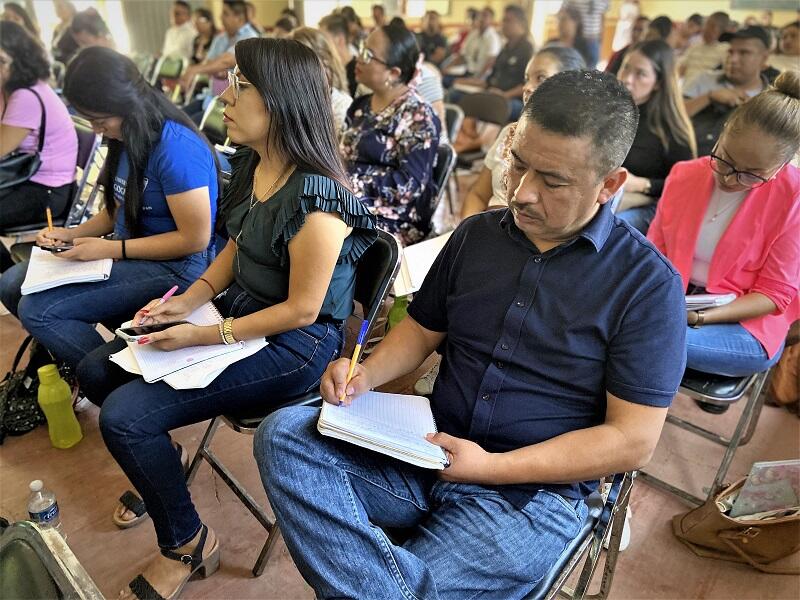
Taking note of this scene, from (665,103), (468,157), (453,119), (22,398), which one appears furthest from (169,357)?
(468,157)

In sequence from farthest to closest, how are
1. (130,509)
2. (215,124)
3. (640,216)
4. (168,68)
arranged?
1. (168,68)
2. (215,124)
3. (640,216)
4. (130,509)

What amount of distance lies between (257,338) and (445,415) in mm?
520

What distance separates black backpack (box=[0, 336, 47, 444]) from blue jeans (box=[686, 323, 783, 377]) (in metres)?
2.18

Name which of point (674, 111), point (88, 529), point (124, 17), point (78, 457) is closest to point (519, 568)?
point (88, 529)

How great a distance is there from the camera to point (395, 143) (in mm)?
2393

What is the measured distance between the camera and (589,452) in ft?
3.34

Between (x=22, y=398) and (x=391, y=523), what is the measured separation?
5.49 feet

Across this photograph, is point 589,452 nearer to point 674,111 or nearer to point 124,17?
point 674,111

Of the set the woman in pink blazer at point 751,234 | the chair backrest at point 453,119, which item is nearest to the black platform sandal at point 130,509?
the woman in pink blazer at point 751,234

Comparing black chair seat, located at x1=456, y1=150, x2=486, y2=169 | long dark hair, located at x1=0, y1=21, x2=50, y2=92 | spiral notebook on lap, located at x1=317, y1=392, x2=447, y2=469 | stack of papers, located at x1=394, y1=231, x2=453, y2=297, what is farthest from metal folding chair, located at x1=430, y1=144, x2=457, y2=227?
long dark hair, located at x1=0, y1=21, x2=50, y2=92

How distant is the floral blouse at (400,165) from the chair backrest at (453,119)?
104cm

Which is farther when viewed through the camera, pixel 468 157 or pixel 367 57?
pixel 468 157

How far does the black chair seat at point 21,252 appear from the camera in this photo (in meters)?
2.18

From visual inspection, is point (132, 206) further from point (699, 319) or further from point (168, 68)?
point (168, 68)
